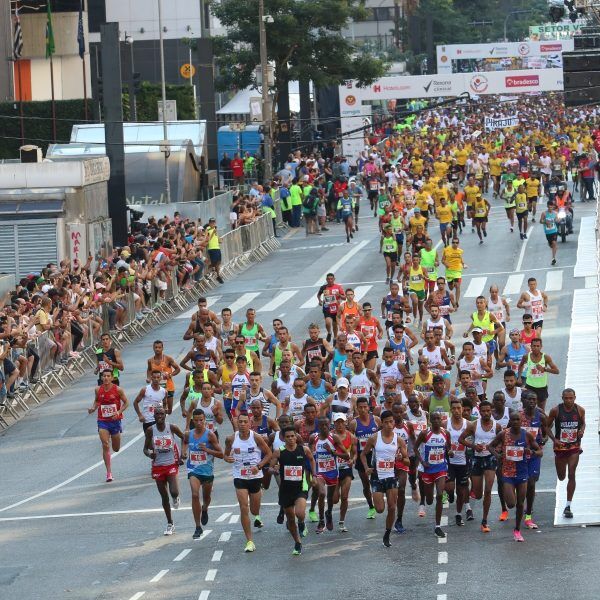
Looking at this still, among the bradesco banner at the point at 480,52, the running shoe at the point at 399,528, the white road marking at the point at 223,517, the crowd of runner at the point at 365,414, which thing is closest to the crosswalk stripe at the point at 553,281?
the crowd of runner at the point at 365,414

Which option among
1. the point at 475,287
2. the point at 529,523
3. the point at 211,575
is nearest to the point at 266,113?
the point at 475,287

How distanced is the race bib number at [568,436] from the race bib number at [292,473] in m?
3.08

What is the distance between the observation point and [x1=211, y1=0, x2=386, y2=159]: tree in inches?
2542

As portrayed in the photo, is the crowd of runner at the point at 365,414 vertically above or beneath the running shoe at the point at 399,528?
above

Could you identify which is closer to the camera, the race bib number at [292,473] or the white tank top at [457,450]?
the race bib number at [292,473]

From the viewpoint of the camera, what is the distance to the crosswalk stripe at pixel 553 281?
118 feet

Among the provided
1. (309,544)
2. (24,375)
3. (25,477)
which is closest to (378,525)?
(309,544)

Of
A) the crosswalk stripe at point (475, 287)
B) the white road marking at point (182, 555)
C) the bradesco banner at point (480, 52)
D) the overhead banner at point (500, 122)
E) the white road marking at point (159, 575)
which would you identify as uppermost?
the bradesco banner at point (480, 52)

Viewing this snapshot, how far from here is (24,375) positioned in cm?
2831

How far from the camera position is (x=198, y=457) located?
19031 mm

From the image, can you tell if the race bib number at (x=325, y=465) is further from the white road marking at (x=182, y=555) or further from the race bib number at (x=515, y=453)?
the race bib number at (x=515, y=453)

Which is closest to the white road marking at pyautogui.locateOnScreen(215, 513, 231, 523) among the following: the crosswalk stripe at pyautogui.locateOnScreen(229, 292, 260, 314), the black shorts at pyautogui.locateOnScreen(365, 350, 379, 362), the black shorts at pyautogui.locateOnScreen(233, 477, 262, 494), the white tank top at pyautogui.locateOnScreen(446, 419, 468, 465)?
the black shorts at pyautogui.locateOnScreen(233, 477, 262, 494)

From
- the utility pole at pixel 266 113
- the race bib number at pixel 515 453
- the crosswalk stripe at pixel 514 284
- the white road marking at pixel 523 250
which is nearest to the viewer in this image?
the race bib number at pixel 515 453

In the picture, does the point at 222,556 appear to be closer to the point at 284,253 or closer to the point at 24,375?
the point at 24,375
